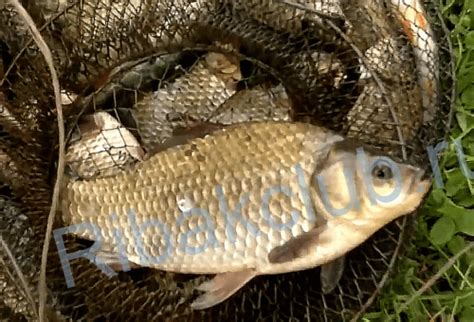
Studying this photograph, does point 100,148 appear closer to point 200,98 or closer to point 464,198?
point 200,98

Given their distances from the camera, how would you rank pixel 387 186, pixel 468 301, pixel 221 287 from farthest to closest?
pixel 468 301 < pixel 221 287 < pixel 387 186

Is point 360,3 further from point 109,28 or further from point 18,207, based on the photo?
point 18,207

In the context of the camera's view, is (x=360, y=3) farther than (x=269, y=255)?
Yes

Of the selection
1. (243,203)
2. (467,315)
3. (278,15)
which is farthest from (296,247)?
(467,315)

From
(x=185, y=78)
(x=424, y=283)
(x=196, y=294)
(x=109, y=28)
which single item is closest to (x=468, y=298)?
(x=424, y=283)

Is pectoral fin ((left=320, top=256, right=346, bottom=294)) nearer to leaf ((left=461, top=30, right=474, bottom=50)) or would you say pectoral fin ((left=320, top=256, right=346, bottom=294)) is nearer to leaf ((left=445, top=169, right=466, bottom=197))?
leaf ((left=445, top=169, right=466, bottom=197))

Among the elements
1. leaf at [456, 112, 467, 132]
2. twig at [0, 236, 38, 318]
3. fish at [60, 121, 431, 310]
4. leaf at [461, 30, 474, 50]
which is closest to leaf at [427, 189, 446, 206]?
leaf at [456, 112, 467, 132]

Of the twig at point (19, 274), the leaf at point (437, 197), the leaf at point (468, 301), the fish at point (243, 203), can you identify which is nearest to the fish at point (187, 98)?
the fish at point (243, 203)
